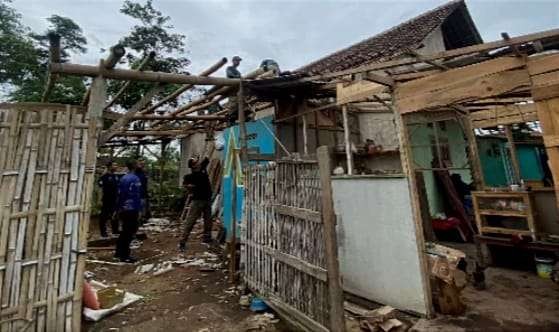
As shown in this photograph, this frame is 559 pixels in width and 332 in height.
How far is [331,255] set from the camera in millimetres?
2738

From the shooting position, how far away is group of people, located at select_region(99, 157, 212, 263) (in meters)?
5.92

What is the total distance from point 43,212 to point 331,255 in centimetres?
292

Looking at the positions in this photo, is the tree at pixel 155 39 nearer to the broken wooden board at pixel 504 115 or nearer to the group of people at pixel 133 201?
the group of people at pixel 133 201

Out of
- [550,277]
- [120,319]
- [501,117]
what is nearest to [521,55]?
[550,277]

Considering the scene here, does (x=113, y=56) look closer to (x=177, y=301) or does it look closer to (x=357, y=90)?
(x=357, y=90)

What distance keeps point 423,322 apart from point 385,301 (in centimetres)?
53

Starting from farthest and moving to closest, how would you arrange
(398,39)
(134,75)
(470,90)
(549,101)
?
(398,39)
(134,75)
(470,90)
(549,101)

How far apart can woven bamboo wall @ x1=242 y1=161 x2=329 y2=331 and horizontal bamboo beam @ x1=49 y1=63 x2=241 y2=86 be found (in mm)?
1564

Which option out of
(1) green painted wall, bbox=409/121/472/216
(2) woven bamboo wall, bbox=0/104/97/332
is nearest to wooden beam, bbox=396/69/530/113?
(2) woven bamboo wall, bbox=0/104/97/332

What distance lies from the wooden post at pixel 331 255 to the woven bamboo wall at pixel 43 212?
102 inches

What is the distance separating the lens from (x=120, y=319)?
11.8ft

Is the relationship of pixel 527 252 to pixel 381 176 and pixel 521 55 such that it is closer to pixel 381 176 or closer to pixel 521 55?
pixel 381 176

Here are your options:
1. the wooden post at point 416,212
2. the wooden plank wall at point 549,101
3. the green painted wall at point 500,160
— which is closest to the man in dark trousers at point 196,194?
the wooden post at point 416,212

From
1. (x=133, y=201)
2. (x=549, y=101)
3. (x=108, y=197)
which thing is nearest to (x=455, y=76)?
(x=549, y=101)
